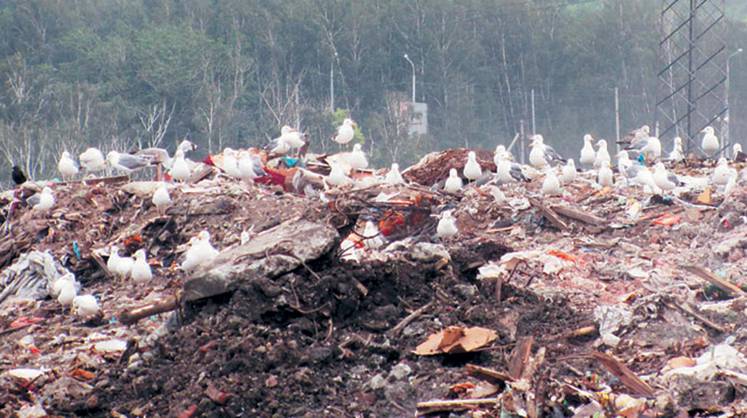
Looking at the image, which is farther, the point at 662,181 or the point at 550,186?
the point at 550,186

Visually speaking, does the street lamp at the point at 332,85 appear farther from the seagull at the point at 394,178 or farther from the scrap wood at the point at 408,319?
the scrap wood at the point at 408,319

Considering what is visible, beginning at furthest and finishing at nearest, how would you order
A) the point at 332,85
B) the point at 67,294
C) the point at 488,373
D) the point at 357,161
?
the point at 332,85 < the point at 357,161 < the point at 67,294 < the point at 488,373

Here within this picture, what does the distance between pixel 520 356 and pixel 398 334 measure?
854mm

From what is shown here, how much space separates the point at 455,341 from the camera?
6.52 m

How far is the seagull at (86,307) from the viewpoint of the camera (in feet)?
30.0

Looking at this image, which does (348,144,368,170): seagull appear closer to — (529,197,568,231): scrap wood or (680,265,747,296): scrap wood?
(529,197,568,231): scrap wood

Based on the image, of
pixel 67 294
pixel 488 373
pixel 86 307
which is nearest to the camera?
pixel 488 373

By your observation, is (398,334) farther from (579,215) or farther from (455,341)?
(579,215)

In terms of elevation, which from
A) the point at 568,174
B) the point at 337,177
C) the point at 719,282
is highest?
the point at 719,282

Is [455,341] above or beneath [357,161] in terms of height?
above

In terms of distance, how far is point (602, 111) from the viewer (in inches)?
1987

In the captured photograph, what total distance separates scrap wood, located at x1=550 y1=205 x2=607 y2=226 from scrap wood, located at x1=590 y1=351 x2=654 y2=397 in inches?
204

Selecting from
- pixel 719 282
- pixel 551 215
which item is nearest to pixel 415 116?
pixel 551 215

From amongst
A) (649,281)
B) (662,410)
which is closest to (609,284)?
(649,281)
